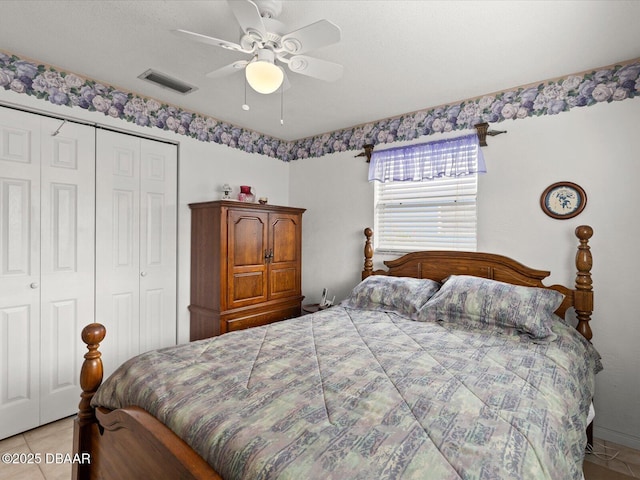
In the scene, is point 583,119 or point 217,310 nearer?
point 583,119

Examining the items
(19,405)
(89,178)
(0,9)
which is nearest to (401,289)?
(89,178)

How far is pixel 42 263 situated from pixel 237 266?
1.42m

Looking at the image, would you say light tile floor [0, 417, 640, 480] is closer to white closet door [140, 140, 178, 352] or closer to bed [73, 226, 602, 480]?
bed [73, 226, 602, 480]

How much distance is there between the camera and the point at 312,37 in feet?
5.20

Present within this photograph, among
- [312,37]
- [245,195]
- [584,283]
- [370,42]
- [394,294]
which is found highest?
[370,42]

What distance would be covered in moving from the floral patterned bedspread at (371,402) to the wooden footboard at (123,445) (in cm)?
5

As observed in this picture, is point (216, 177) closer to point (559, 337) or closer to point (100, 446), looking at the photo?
point (100, 446)

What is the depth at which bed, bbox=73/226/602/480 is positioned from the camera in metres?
0.96

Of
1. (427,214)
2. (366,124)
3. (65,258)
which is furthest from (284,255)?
(65,258)

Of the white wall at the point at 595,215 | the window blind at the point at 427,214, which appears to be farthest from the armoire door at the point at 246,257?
the white wall at the point at 595,215

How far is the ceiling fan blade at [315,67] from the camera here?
1.81 metres

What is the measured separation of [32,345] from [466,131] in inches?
148

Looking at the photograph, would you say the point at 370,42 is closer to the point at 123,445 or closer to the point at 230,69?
the point at 230,69

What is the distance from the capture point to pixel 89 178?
264 cm
